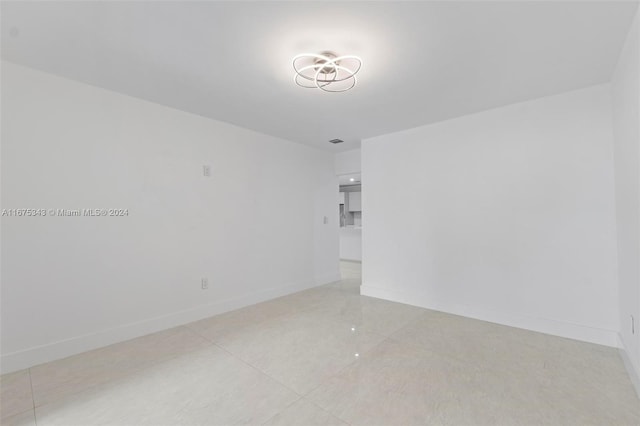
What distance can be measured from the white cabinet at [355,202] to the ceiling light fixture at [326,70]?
281 inches

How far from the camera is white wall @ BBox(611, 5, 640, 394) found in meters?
1.88

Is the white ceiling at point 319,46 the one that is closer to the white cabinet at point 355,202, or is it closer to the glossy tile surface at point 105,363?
the glossy tile surface at point 105,363

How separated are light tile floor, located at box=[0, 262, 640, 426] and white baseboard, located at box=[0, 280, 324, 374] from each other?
0.10m

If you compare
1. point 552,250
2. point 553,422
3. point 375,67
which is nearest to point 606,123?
point 552,250

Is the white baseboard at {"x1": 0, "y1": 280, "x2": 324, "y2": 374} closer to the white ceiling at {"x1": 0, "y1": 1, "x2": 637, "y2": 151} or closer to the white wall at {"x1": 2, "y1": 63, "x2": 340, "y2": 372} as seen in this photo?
the white wall at {"x1": 2, "y1": 63, "x2": 340, "y2": 372}

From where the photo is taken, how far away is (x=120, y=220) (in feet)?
9.23

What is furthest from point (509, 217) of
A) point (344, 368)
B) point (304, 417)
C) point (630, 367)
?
point (304, 417)

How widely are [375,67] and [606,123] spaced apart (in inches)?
94.6

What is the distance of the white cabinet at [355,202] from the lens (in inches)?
382

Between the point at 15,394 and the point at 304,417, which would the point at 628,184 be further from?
the point at 15,394

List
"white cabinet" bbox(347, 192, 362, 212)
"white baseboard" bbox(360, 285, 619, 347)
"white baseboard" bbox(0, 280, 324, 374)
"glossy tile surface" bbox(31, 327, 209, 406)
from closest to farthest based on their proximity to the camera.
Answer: "glossy tile surface" bbox(31, 327, 209, 406) → "white baseboard" bbox(0, 280, 324, 374) → "white baseboard" bbox(360, 285, 619, 347) → "white cabinet" bbox(347, 192, 362, 212)

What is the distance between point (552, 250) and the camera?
287 centimetres

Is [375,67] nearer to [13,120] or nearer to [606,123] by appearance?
[606,123]

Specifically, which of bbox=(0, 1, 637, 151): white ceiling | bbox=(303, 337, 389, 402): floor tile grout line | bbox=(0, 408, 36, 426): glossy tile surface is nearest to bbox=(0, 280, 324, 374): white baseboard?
bbox=(0, 408, 36, 426): glossy tile surface
